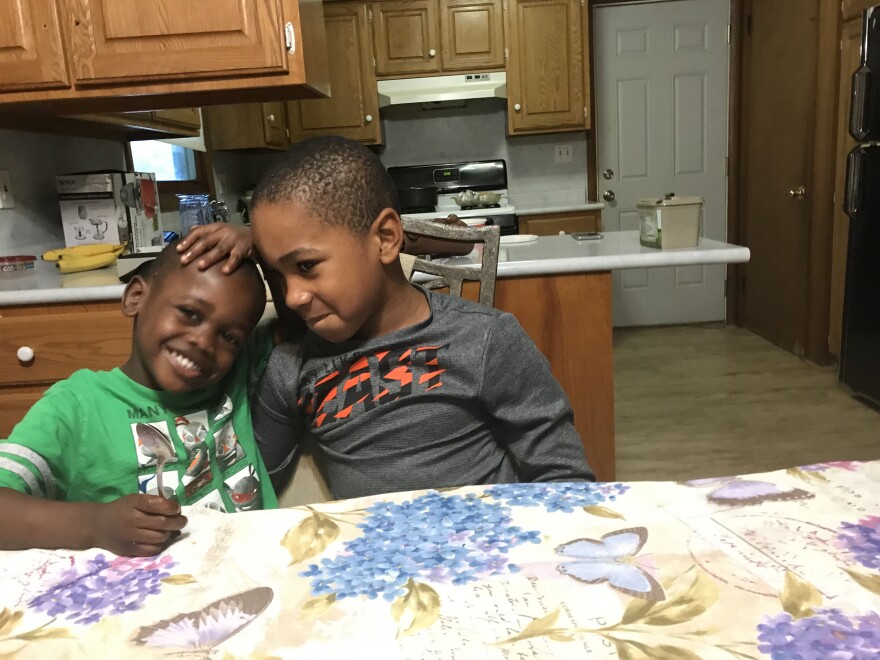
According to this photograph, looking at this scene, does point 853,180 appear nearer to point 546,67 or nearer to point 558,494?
point 546,67

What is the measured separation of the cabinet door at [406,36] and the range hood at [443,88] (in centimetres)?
8

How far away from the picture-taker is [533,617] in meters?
0.46

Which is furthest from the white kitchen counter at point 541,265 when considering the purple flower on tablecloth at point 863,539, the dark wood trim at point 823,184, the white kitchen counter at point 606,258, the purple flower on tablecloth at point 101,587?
the dark wood trim at point 823,184

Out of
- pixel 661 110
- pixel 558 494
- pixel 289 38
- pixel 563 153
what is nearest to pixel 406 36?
pixel 563 153

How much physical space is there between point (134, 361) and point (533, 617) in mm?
686

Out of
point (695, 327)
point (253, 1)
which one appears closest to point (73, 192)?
point (253, 1)

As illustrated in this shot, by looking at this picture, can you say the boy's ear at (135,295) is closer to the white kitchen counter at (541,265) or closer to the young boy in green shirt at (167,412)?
the young boy in green shirt at (167,412)

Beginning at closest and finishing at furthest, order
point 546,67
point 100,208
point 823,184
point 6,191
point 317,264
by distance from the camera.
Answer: point 317,264, point 6,191, point 100,208, point 823,184, point 546,67

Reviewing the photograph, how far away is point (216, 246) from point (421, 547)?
53 cm

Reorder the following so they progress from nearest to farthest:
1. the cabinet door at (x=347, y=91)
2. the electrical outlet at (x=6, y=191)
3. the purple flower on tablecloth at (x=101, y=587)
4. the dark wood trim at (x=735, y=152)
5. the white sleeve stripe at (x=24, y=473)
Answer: the purple flower on tablecloth at (x=101, y=587) < the white sleeve stripe at (x=24, y=473) < the electrical outlet at (x=6, y=191) < the cabinet door at (x=347, y=91) < the dark wood trim at (x=735, y=152)

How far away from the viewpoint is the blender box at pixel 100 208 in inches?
89.0

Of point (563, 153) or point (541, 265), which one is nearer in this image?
point (541, 265)

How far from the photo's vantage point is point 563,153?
15.4ft

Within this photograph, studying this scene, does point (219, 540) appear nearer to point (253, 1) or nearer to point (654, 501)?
point (654, 501)
